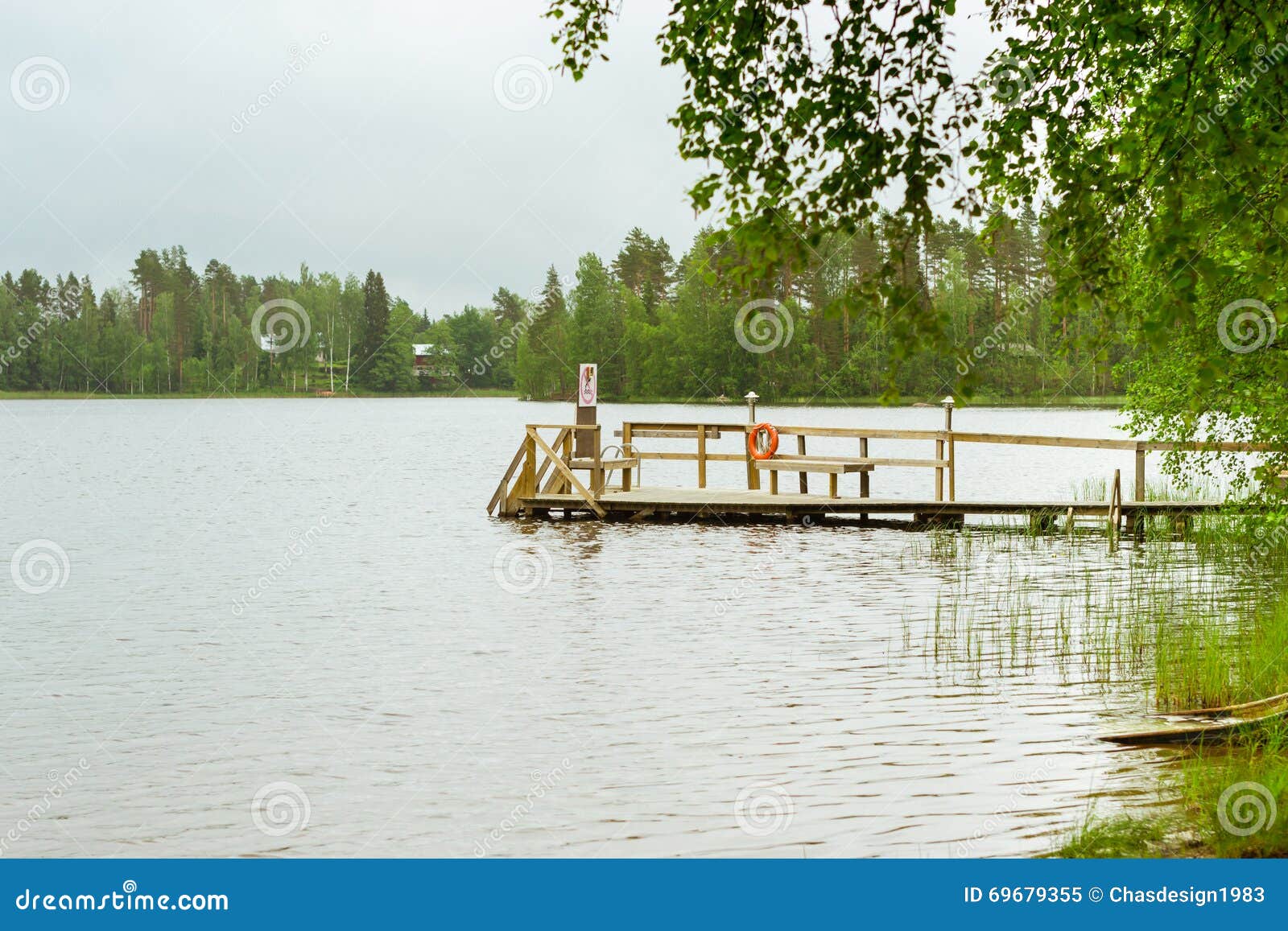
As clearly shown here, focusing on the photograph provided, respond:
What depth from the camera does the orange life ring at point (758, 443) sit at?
71.0 feet

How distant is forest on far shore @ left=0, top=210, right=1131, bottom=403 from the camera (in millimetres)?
83750

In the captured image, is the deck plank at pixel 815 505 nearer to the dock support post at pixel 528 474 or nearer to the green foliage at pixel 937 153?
the dock support post at pixel 528 474

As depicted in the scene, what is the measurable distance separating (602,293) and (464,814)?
8885 cm

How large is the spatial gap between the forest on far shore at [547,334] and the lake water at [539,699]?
139 ft

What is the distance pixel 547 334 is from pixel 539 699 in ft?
306

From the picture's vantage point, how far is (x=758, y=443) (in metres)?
22.1

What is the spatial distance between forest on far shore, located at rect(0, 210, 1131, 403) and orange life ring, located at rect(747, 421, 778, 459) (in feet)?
122

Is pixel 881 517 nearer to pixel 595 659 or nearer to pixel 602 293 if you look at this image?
pixel 595 659

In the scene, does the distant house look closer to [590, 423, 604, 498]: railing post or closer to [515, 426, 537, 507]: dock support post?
[515, 426, 537, 507]: dock support post

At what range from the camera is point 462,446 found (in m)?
55.8

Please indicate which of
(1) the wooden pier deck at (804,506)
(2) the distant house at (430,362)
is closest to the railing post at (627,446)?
(1) the wooden pier deck at (804,506)

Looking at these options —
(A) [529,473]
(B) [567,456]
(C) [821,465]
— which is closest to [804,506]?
(C) [821,465]

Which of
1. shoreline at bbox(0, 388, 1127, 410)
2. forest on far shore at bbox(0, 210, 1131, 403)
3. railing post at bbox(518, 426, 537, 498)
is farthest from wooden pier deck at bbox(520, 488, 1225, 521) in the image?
forest on far shore at bbox(0, 210, 1131, 403)

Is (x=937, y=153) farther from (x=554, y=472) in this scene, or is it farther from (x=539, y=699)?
(x=554, y=472)
